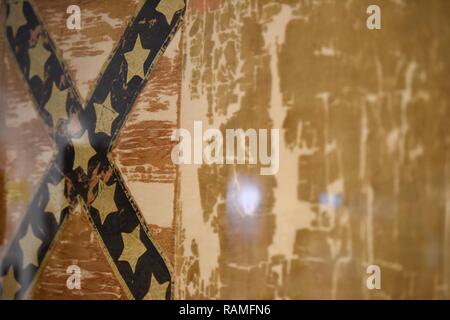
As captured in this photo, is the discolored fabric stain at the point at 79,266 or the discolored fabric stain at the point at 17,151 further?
the discolored fabric stain at the point at 17,151

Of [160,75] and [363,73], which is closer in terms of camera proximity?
[363,73]

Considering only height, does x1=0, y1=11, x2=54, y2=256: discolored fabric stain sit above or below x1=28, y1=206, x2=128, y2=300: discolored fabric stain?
above

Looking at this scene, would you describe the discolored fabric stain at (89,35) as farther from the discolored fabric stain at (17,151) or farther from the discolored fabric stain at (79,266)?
the discolored fabric stain at (79,266)

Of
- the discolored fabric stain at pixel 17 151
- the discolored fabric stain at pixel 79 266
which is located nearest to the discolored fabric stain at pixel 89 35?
the discolored fabric stain at pixel 17 151

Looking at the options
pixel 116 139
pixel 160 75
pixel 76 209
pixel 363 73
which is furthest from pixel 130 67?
pixel 363 73

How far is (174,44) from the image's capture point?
822mm

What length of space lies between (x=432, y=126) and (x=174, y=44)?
2.24ft

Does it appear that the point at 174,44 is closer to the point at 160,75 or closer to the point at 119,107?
the point at 160,75

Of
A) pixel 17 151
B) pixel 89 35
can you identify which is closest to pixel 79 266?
pixel 17 151

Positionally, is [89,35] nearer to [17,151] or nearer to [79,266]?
[17,151]

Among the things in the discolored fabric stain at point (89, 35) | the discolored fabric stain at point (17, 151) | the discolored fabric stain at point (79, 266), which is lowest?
the discolored fabric stain at point (79, 266)

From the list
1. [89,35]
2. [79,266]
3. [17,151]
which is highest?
[89,35]

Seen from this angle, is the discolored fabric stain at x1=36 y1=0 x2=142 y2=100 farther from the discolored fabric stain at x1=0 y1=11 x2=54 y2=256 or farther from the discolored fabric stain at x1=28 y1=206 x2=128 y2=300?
the discolored fabric stain at x1=28 y1=206 x2=128 y2=300

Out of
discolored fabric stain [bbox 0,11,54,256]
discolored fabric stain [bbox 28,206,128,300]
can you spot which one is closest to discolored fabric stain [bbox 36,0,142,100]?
discolored fabric stain [bbox 0,11,54,256]
